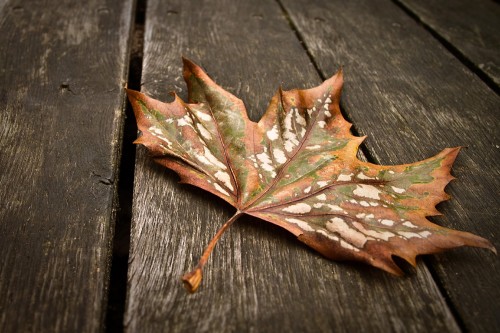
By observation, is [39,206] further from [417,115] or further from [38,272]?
[417,115]

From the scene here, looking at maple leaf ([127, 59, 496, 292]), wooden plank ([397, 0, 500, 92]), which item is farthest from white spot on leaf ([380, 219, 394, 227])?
wooden plank ([397, 0, 500, 92])

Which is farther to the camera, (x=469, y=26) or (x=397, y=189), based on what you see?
(x=469, y=26)

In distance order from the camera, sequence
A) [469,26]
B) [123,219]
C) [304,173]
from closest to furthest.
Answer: [304,173] → [123,219] → [469,26]

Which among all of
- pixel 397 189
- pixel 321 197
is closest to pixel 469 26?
pixel 397 189

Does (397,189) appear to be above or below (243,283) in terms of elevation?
above

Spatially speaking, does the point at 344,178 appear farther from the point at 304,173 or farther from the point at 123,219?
the point at 123,219

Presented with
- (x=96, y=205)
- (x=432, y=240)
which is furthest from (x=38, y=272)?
(x=432, y=240)

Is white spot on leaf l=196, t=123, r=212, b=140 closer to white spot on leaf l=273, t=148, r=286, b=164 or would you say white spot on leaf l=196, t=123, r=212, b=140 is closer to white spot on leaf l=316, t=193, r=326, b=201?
white spot on leaf l=273, t=148, r=286, b=164

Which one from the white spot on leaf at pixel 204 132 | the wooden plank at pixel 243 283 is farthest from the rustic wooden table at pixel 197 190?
the white spot on leaf at pixel 204 132
